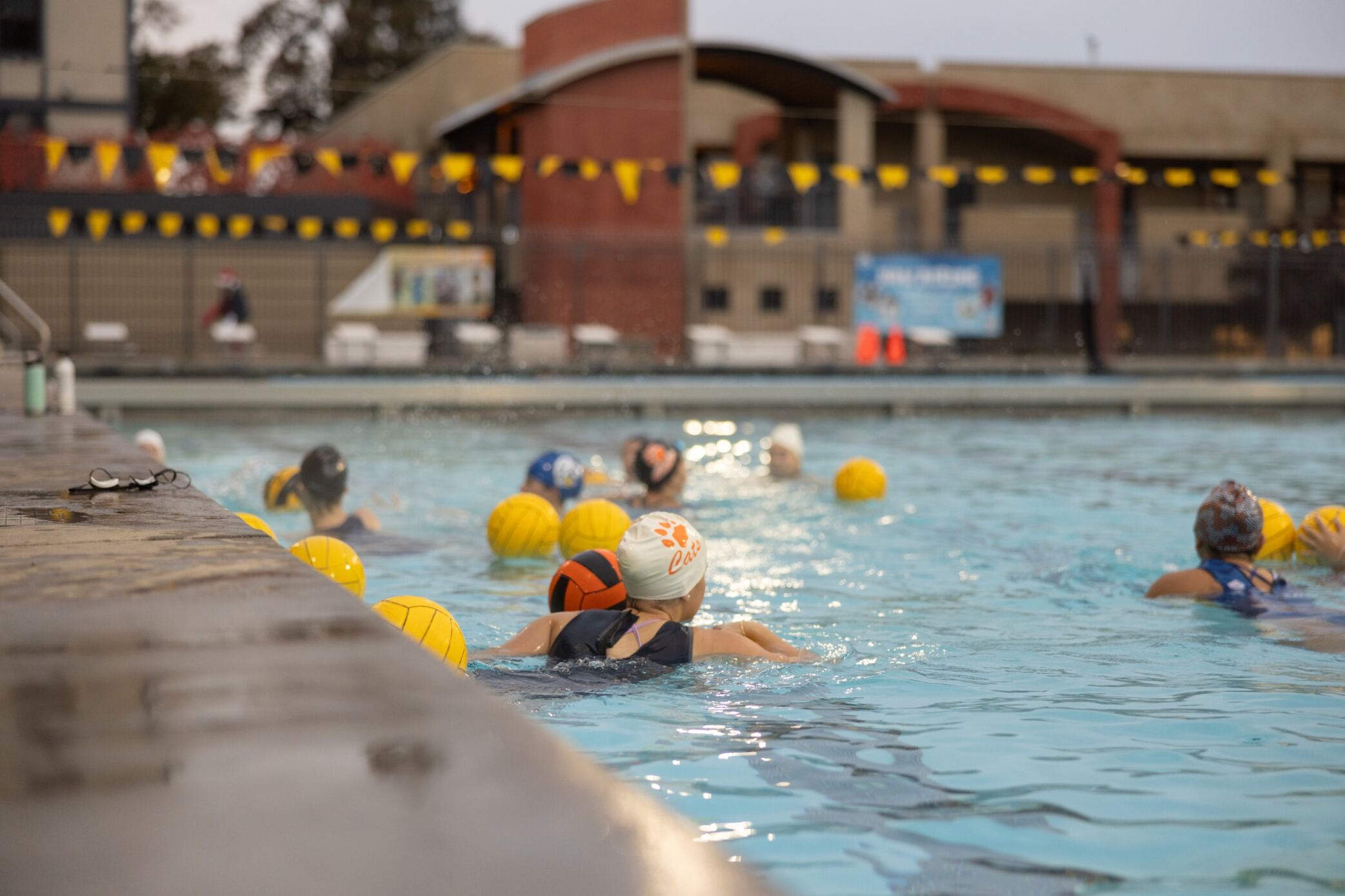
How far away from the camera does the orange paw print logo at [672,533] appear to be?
5.54 m

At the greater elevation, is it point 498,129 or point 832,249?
point 498,129

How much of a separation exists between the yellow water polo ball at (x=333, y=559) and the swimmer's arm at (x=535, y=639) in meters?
1.09

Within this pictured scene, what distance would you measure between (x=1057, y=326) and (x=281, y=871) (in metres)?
36.8

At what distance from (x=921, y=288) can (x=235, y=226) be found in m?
14.2

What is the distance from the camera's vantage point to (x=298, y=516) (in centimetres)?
1073

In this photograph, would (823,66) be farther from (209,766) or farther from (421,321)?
(209,766)

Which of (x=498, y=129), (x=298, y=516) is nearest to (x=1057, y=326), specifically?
(x=498, y=129)

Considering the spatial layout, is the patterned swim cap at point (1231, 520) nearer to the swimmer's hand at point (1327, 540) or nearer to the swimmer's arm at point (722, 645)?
the swimmer's hand at point (1327, 540)

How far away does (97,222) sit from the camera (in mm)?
28609

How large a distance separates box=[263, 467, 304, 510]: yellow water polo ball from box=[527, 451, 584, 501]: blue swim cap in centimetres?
167

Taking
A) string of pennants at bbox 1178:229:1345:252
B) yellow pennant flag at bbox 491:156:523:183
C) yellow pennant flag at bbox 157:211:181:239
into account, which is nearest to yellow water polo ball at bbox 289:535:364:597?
yellow pennant flag at bbox 491:156:523:183

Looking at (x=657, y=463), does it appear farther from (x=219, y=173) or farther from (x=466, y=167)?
(x=219, y=173)

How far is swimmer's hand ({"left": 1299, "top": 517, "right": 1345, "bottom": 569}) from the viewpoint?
330 inches

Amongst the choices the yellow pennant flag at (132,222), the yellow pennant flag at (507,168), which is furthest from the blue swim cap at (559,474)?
the yellow pennant flag at (132,222)
